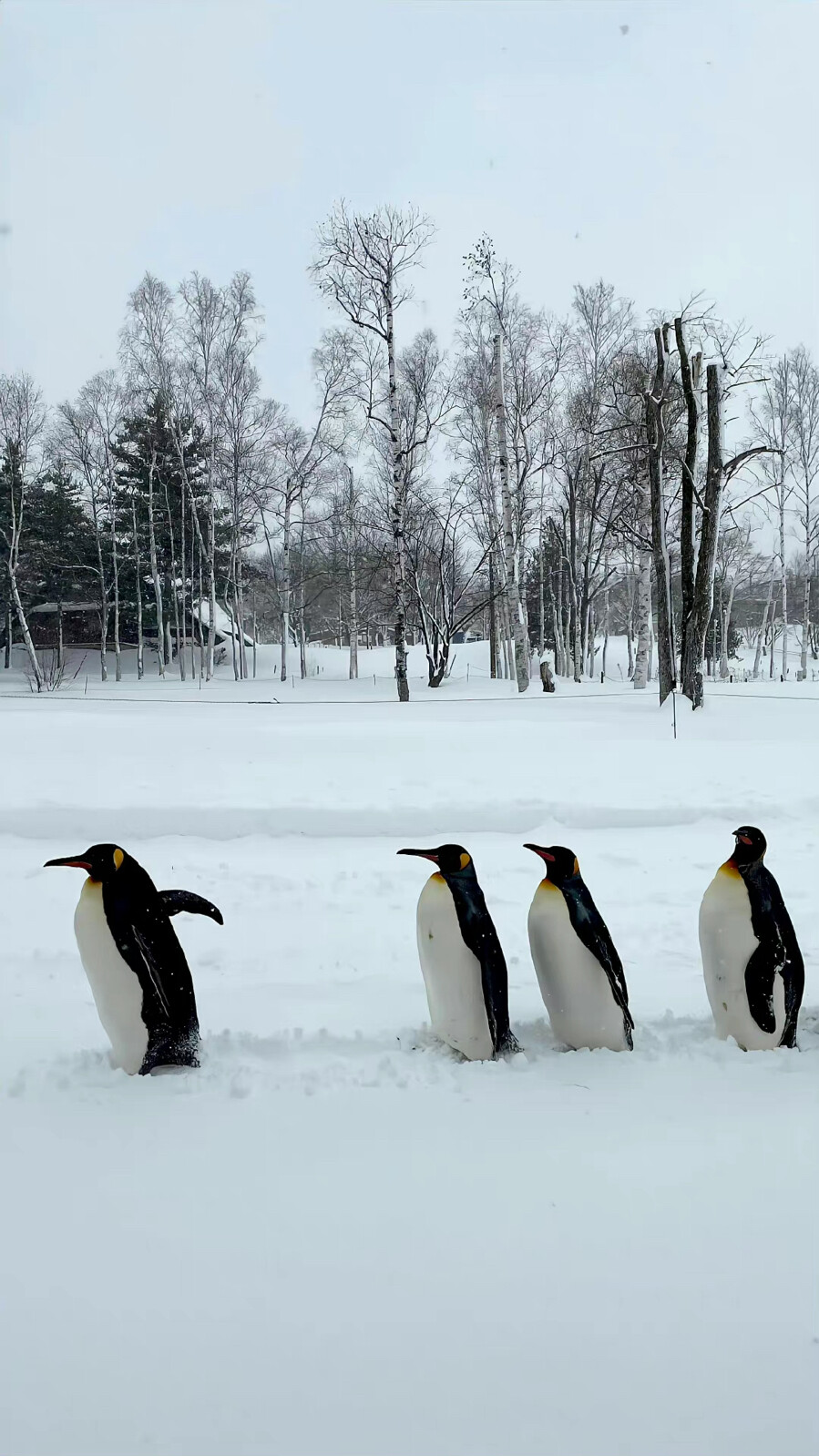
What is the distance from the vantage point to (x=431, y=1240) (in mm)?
1708

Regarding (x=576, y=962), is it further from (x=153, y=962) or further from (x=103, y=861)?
(x=103, y=861)

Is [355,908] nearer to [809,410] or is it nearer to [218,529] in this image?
[218,529]

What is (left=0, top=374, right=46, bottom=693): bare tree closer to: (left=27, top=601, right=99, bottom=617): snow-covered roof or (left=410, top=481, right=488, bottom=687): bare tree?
(left=27, top=601, right=99, bottom=617): snow-covered roof

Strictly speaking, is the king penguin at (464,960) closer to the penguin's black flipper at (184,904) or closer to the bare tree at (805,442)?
the penguin's black flipper at (184,904)

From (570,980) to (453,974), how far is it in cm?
35

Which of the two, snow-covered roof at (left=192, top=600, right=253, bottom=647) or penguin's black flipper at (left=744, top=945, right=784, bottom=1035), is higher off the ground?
snow-covered roof at (left=192, top=600, right=253, bottom=647)

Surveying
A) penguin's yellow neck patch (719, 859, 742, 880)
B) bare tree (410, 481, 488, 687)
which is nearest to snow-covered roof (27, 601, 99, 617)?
bare tree (410, 481, 488, 687)

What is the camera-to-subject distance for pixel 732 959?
102 inches

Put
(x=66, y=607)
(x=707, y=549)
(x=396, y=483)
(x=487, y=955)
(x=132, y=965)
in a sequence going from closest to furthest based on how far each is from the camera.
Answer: (x=132, y=965)
(x=487, y=955)
(x=707, y=549)
(x=396, y=483)
(x=66, y=607)

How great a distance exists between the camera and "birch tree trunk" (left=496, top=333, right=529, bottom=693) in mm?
15141

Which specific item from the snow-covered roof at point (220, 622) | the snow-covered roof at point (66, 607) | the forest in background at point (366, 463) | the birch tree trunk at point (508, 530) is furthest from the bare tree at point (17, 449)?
the birch tree trunk at point (508, 530)

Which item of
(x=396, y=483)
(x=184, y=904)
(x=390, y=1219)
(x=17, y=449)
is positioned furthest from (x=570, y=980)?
(x=17, y=449)

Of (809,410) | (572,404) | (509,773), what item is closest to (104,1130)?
(509,773)

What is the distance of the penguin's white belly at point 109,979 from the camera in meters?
2.45
